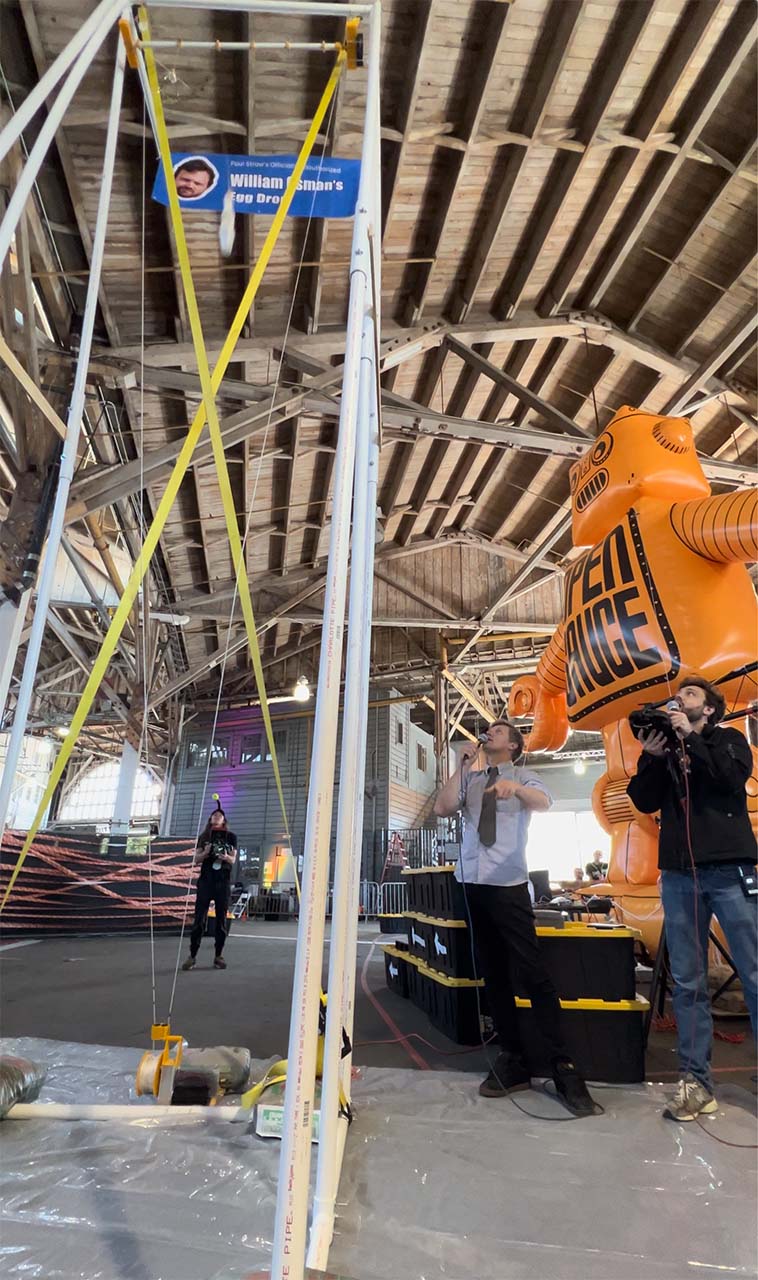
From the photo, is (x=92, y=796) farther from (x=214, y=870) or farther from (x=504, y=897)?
(x=504, y=897)

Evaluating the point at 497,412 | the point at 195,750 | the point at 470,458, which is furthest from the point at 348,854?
the point at 195,750

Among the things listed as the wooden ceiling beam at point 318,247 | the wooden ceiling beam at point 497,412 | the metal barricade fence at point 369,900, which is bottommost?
the metal barricade fence at point 369,900

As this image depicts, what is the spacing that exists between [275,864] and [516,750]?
16237mm

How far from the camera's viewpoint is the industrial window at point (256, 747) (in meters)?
18.8

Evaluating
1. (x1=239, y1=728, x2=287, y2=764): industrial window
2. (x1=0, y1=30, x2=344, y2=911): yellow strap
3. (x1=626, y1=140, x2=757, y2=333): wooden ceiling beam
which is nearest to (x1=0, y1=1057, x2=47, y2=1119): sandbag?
(x1=0, y1=30, x2=344, y2=911): yellow strap

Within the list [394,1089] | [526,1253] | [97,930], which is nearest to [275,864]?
[97,930]

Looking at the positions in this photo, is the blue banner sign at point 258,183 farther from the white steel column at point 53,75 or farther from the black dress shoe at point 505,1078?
the black dress shoe at point 505,1078

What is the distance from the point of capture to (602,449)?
4.63m

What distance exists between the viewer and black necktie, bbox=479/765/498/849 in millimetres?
2830

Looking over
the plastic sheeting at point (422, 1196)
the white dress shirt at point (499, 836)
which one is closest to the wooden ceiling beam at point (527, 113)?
the white dress shirt at point (499, 836)

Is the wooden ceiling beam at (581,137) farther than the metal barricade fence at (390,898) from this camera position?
No

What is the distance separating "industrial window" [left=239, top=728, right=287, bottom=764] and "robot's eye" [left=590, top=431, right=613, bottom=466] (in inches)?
603

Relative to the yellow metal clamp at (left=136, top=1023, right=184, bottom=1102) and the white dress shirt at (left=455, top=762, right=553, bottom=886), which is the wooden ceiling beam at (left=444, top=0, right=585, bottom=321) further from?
the yellow metal clamp at (left=136, top=1023, right=184, bottom=1102)

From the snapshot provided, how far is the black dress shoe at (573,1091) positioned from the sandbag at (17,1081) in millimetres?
2048
